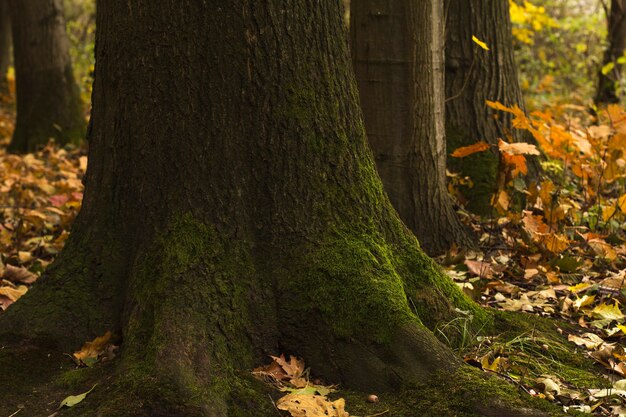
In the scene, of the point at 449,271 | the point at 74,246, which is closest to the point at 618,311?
the point at 449,271

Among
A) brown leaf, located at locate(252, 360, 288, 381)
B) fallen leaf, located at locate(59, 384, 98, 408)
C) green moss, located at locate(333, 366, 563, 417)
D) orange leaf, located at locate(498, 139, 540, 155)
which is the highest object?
orange leaf, located at locate(498, 139, 540, 155)

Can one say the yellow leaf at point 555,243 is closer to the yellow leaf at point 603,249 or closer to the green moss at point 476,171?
the yellow leaf at point 603,249

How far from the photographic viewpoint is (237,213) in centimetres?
293

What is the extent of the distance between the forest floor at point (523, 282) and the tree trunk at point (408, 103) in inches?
9.8

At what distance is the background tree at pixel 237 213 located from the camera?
2824mm

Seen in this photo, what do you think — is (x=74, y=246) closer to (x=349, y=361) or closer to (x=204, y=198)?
(x=204, y=198)

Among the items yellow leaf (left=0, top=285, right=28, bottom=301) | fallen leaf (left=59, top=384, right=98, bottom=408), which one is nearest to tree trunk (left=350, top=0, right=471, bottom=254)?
yellow leaf (left=0, top=285, right=28, bottom=301)

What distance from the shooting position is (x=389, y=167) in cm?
438

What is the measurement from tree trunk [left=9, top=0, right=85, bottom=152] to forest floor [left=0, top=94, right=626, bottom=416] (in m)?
2.58

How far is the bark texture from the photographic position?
282 cm

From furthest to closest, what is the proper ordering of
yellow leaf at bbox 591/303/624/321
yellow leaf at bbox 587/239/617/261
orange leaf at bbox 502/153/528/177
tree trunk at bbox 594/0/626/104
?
tree trunk at bbox 594/0/626/104
orange leaf at bbox 502/153/528/177
yellow leaf at bbox 587/239/617/261
yellow leaf at bbox 591/303/624/321

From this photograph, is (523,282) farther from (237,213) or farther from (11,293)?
(11,293)

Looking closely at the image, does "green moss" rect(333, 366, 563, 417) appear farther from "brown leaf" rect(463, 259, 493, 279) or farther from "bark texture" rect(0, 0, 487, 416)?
"brown leaf" rect(463, 259, 493, 279)

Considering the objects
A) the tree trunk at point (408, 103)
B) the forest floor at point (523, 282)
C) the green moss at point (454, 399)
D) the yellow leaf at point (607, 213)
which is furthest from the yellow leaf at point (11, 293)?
the yellow leaf at point (607, 213)
